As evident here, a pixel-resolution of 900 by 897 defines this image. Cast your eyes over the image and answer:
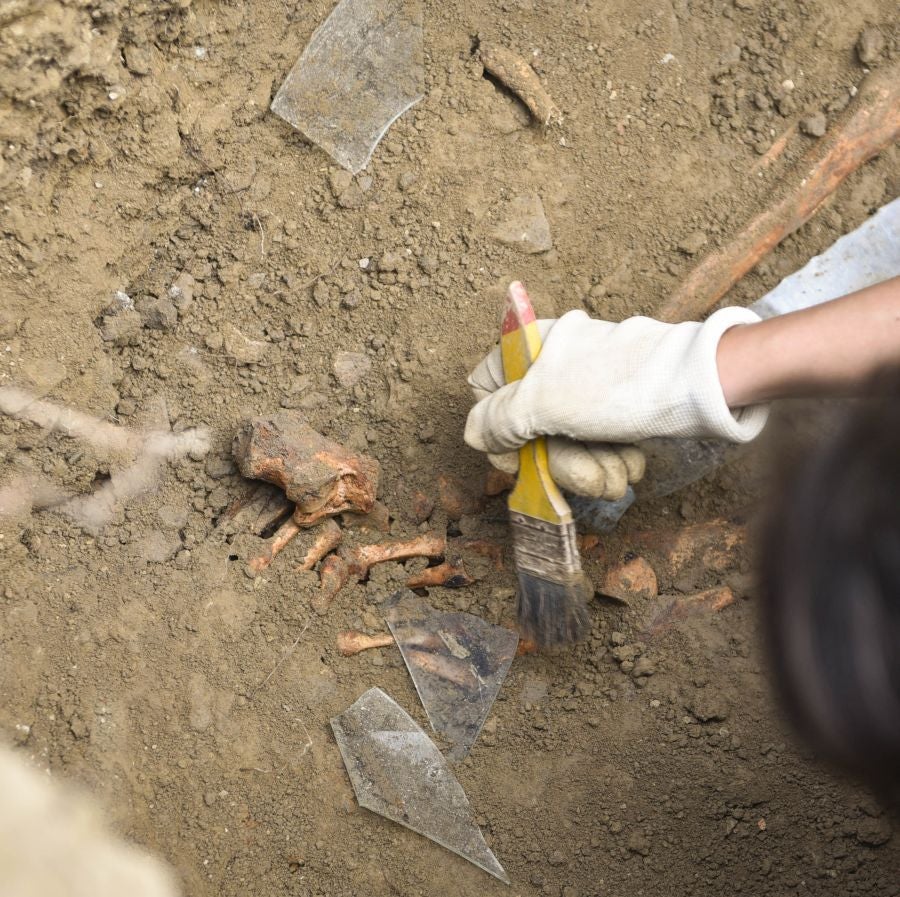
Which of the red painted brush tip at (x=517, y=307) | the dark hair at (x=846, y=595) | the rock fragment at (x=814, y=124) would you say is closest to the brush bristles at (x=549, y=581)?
the red painted brush tip at (x=517, y=307)

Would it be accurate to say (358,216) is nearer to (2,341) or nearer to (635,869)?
(2,341)

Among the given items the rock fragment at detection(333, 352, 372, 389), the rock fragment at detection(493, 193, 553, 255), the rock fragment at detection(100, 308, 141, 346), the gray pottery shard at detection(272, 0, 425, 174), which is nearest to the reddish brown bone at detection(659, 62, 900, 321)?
the rock fragment at detection(493, 193, 553, 255)

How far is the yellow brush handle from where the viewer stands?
2330mm

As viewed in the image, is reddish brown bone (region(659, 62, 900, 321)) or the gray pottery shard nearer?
the gray pottery shard

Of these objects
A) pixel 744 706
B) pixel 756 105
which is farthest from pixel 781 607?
pixel 756 105

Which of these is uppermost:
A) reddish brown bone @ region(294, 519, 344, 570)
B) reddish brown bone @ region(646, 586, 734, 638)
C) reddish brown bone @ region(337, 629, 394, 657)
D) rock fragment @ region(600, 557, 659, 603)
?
reddish brown bone @ region(294, 519, 344, 570)

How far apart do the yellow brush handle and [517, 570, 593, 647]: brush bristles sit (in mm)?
190

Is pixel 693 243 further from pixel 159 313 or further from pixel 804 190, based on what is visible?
pixel 159 313

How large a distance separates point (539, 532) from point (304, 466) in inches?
26.3

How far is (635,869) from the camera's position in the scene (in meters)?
2.51

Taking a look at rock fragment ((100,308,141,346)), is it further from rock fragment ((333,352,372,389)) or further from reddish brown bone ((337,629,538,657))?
reddish brown bone ((337,629,538,657))

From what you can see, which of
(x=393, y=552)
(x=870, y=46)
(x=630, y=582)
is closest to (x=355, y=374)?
(x=393, y=552)

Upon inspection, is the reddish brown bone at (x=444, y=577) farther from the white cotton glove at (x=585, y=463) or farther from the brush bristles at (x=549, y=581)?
the white cotton glove at (x=585, y=463)

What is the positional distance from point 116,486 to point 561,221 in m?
1.62
